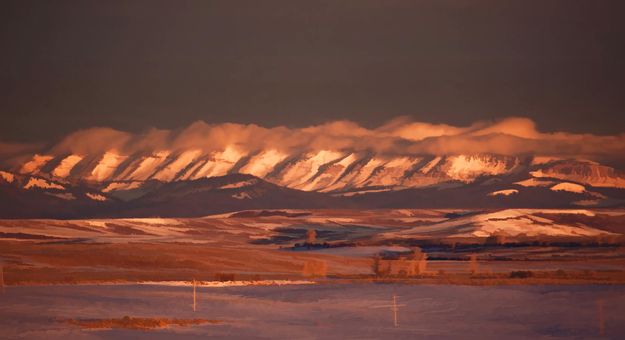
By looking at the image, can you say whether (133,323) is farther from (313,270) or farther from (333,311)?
(313,270)

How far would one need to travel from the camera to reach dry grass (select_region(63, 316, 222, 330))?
60438 millimetres

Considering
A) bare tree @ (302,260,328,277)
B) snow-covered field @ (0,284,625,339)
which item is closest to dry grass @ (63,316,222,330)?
snow-covered field @ (0,284,625,339)

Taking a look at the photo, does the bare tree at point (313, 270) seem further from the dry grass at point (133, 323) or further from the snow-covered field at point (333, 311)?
the dry grass at point (133, 323)

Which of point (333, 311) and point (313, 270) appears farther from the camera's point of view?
point (313, 270)

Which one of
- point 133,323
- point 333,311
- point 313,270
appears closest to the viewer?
point 133,323

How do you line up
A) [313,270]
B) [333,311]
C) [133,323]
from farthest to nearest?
[313,270] < [333,311] < [133,323]

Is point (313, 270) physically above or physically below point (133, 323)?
above

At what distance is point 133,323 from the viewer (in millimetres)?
61562

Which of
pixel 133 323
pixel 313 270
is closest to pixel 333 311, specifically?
pixel 133 323

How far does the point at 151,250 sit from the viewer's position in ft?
481

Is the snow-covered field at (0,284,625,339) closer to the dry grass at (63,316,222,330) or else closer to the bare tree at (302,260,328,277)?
the dry grass at (63,316,222,330)

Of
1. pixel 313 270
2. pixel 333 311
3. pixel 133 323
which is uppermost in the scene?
pixel 313 270

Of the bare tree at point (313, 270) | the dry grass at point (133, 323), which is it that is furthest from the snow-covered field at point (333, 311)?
the bare tree at point (313, 270)

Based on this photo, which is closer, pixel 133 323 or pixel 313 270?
pixel 133 323
